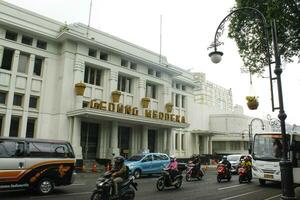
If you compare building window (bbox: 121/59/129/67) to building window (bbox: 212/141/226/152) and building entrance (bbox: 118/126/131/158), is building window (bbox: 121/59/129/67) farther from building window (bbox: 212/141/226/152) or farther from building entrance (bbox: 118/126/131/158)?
building window (bbox: 212/141/226/152)

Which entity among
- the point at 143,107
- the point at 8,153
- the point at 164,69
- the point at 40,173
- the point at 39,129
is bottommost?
the point at 40,173

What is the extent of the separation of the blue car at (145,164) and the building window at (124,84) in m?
11.3

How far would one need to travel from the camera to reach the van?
10828mm

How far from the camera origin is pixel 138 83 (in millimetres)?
31797

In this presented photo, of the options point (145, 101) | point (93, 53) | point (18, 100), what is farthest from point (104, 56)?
point (18, 100)

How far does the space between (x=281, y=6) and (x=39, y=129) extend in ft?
66.6

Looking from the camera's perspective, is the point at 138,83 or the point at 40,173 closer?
the point at 40,173

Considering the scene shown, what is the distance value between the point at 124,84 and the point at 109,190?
23569mm

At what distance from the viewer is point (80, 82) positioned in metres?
25.9

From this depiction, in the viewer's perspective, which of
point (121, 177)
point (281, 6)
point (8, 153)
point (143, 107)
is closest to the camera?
point (121, 177)

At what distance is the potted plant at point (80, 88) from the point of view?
83.5ft

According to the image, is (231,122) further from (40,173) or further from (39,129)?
(40,173)

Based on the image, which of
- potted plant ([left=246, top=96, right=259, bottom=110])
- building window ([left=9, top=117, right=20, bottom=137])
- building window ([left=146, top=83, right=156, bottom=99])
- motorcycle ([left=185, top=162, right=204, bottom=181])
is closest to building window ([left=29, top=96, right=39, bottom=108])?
building window ([left=9, top=117, right=20, bottom=137])

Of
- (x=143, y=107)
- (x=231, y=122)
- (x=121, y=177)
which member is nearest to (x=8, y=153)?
(x=121, y=177)
